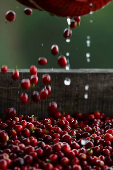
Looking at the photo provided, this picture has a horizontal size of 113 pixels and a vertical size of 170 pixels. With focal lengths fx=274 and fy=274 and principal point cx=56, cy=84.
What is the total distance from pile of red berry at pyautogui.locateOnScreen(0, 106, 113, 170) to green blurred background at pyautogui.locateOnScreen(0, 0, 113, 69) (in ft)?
16.1

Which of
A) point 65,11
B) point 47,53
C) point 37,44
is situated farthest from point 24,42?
point 65,11

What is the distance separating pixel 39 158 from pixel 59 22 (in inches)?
237

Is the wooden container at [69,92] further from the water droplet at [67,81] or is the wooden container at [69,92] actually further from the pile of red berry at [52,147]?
the pile of red berry at [52,147]

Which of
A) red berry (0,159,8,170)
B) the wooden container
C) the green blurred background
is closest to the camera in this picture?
red berry (0,159,8,170)

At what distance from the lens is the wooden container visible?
2.08m

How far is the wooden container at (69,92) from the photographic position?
2076mm

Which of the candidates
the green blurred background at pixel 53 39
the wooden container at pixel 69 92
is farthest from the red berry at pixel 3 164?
the green blurred background at pixel 53 39

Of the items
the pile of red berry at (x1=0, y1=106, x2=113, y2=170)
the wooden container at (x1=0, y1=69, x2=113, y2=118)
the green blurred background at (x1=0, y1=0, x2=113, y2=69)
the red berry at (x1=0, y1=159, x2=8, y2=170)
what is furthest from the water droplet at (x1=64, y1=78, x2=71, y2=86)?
the green blurred background at (x1=0, y1=0, x2=113, y2=69)

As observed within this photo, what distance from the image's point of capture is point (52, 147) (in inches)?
52.4

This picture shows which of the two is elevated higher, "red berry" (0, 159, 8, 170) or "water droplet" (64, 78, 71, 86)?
"water droplet" (64, 78, 71, 86)

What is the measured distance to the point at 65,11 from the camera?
52.4 inches

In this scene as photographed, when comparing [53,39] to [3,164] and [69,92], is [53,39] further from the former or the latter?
[3,164]

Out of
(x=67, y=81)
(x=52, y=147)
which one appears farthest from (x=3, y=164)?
(x=67, y=81)

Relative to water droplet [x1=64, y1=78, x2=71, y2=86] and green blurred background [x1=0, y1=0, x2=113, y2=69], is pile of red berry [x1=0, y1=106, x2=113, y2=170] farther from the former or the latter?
green blurred background [x1=0, y1=0, x2=113, y2=69]
